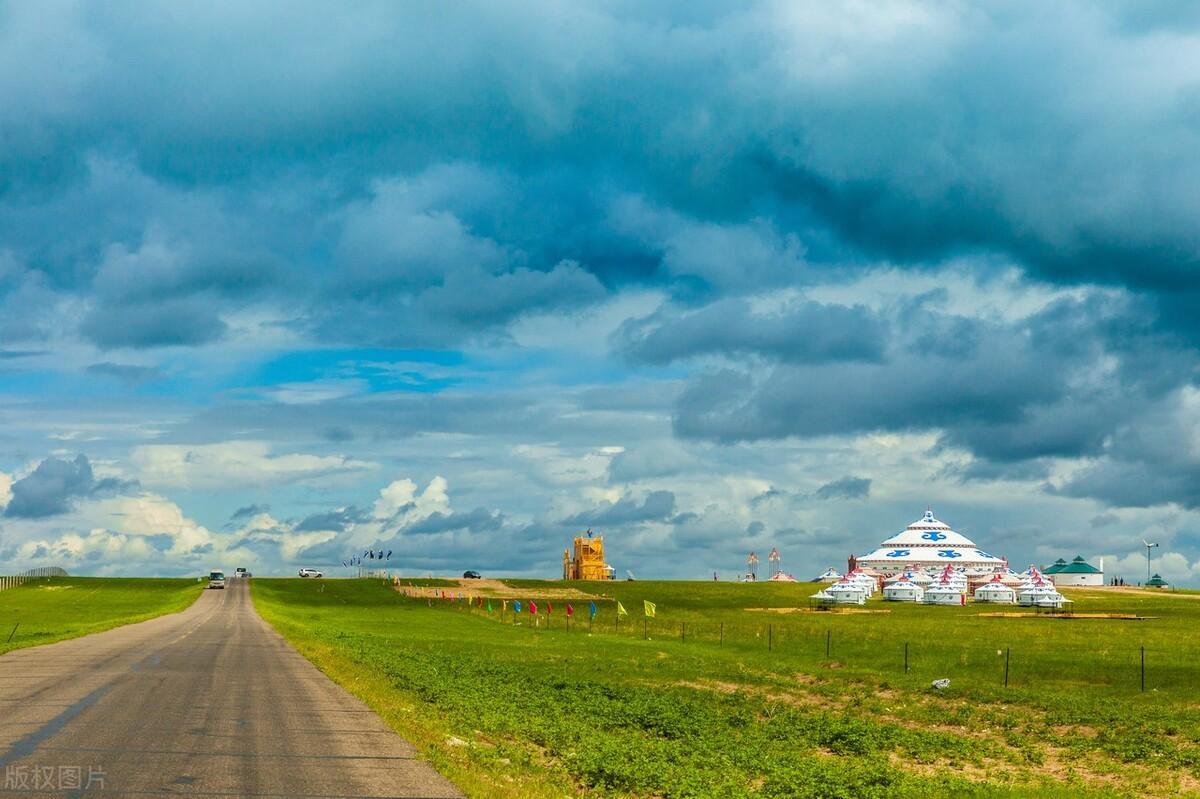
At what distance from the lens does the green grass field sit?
75.9 m

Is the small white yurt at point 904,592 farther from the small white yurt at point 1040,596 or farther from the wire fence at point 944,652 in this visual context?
the wire fence at point 944,652

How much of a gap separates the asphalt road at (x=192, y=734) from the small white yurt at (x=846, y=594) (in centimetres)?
11021

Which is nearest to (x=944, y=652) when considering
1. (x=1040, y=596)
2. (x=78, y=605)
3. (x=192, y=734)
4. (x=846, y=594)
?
(x=192, y=734)

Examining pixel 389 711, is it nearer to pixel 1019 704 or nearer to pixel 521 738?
pixel 521 738

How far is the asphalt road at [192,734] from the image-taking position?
20537 mm

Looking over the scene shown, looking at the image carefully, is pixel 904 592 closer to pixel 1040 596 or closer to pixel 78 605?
pixel 1040 596

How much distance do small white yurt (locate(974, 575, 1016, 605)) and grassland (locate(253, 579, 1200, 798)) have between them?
73.3 metres

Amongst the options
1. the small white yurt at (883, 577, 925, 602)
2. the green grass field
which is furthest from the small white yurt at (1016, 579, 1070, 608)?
the green grass field

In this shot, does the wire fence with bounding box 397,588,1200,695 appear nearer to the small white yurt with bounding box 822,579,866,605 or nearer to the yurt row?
the small white yurt with bounding box 822,579,866,605

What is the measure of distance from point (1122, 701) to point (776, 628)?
150 ft

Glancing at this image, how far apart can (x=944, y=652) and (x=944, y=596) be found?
314 feet

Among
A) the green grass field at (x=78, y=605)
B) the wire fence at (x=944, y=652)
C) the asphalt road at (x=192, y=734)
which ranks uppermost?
the asphalt road at (x=192, y=734)

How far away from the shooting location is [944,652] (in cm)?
6675

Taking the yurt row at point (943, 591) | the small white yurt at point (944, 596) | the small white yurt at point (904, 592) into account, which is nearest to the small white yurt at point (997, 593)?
the yurt row at point (943, 591)
